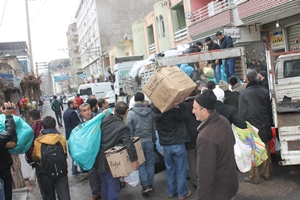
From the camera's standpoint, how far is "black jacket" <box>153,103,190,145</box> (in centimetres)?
462

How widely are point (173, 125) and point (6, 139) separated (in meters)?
2.37

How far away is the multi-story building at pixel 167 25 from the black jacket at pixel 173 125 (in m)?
14.9

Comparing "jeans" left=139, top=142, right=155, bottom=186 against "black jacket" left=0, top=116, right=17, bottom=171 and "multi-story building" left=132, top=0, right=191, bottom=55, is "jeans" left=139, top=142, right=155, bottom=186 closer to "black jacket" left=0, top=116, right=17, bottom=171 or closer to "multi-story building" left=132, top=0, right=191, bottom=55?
"black jacket" left=0, top=116, right=17, bottom=171

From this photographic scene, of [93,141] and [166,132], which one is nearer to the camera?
[93,141]

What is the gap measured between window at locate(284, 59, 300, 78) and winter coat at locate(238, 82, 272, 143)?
224 centimetres

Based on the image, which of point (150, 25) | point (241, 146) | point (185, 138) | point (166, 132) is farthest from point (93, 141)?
point (150, 25)

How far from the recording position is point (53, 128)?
4.44 m

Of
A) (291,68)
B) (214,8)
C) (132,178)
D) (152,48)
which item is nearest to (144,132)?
(132,178)

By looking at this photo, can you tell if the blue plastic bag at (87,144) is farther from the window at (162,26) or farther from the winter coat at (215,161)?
the window at (162,26)

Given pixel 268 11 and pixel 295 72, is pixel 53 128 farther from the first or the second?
pixel 268 11

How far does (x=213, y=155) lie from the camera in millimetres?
2525

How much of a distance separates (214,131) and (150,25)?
25159 mm

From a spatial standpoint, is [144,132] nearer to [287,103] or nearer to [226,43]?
[287,103]

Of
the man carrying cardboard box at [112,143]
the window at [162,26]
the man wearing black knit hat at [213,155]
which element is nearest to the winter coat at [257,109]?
the man carrying cardboard box at [112,143]
